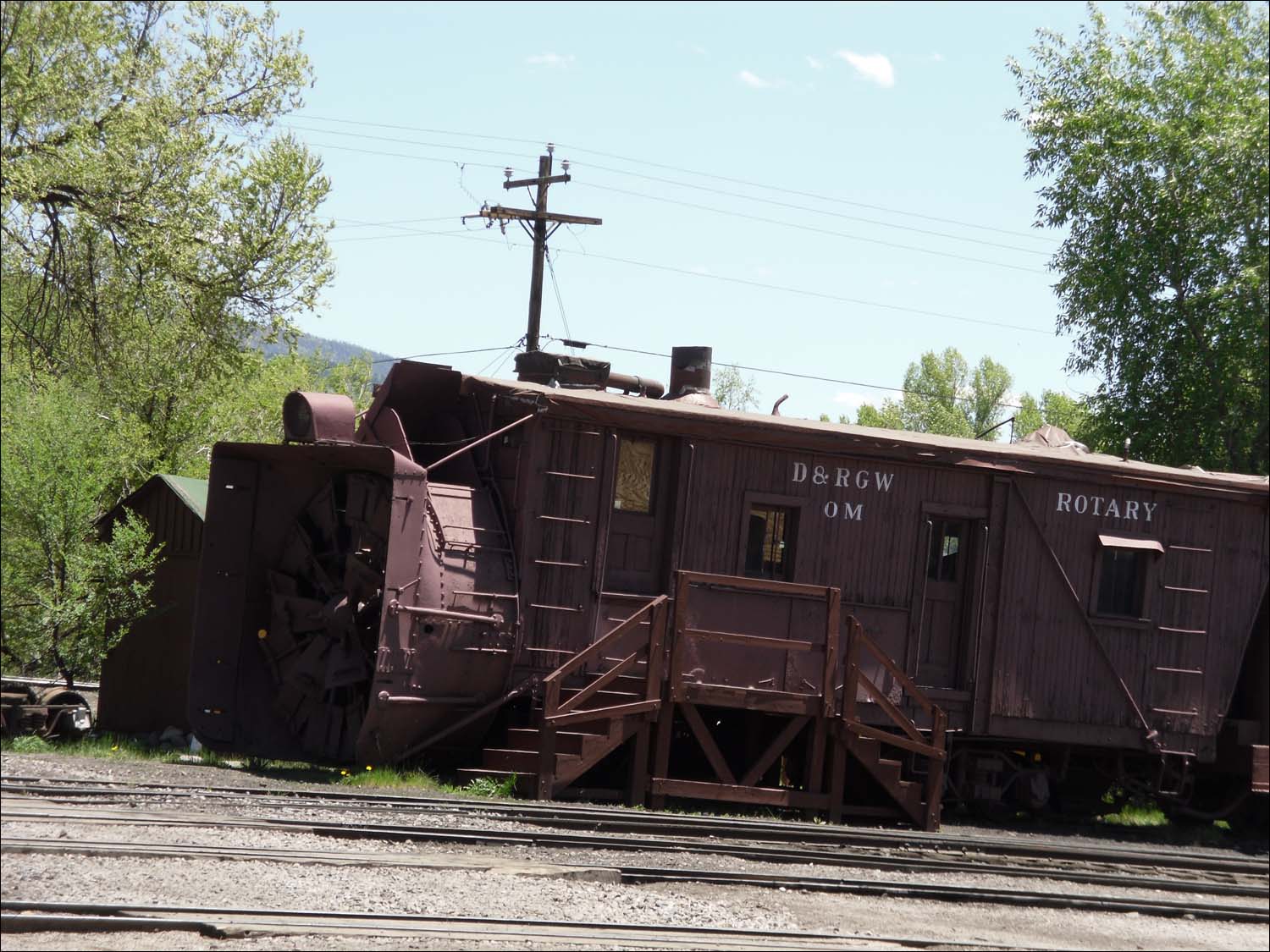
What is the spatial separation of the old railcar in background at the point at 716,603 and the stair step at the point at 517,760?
4 centimetres

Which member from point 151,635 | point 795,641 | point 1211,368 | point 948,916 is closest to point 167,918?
point 948,916

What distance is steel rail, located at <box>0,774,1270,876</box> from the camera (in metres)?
11.4

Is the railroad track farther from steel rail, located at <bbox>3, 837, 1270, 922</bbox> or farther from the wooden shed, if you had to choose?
the wooden shed

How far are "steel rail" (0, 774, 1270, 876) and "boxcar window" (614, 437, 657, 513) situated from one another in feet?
11.0

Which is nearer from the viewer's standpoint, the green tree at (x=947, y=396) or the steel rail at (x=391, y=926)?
the steel rail at (x=391, y=926)

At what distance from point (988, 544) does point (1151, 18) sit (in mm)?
17350

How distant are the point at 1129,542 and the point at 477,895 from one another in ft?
34.4

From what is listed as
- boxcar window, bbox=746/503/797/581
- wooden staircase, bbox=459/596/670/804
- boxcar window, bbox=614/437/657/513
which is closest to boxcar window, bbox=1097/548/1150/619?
boxcar window, bbox=746/503/797/581

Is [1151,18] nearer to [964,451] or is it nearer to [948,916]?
[964,451]

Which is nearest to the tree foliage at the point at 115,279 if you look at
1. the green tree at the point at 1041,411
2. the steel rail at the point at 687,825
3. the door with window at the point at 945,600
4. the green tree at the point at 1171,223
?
the steel rail at the point at 687,825

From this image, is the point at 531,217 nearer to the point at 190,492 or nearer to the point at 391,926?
the point at 190,492

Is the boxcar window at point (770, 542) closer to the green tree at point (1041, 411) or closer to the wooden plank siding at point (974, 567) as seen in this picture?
the wooden plank siding at point (974, 567)

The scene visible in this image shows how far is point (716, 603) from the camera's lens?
1504 cm

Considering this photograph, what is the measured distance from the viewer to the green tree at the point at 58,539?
15156 mm
